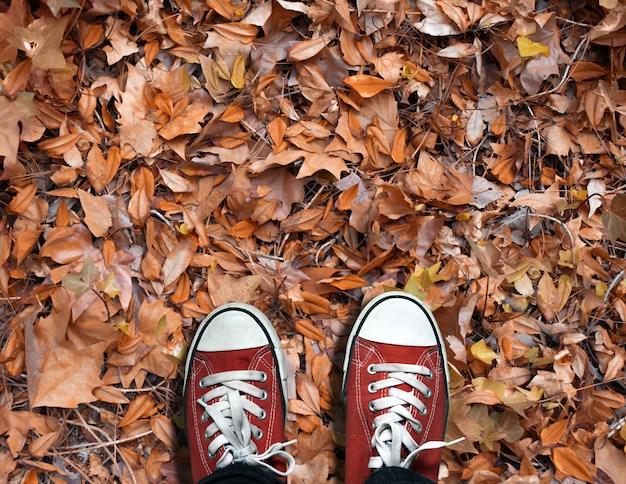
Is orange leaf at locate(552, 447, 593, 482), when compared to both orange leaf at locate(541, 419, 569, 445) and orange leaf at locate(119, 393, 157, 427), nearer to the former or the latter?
orange leaf at locate(541, 419, 569, 445)

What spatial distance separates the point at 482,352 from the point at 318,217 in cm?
49

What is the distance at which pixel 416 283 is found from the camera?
46.9 inches

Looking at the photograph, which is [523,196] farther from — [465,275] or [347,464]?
[347,464]

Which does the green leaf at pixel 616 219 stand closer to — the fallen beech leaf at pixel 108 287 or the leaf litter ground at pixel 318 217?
the leaf litter ground at pixel 318 217

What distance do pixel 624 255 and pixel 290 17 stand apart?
978 millimetres

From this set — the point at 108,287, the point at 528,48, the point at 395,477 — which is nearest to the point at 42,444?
the point at 108,287

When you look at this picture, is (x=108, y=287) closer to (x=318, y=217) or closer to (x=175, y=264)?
(x=175, y=264)

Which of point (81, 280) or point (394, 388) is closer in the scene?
point (81, 280)

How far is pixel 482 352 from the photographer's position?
46.2 inches

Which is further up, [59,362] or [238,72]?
[238,72]

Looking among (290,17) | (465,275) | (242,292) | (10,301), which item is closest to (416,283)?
(465,275)

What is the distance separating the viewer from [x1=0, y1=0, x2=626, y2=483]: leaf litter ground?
3.65ft

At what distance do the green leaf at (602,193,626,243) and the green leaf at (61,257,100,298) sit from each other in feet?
3.84

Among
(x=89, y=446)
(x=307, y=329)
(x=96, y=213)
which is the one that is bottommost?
(x=89, y=446)
